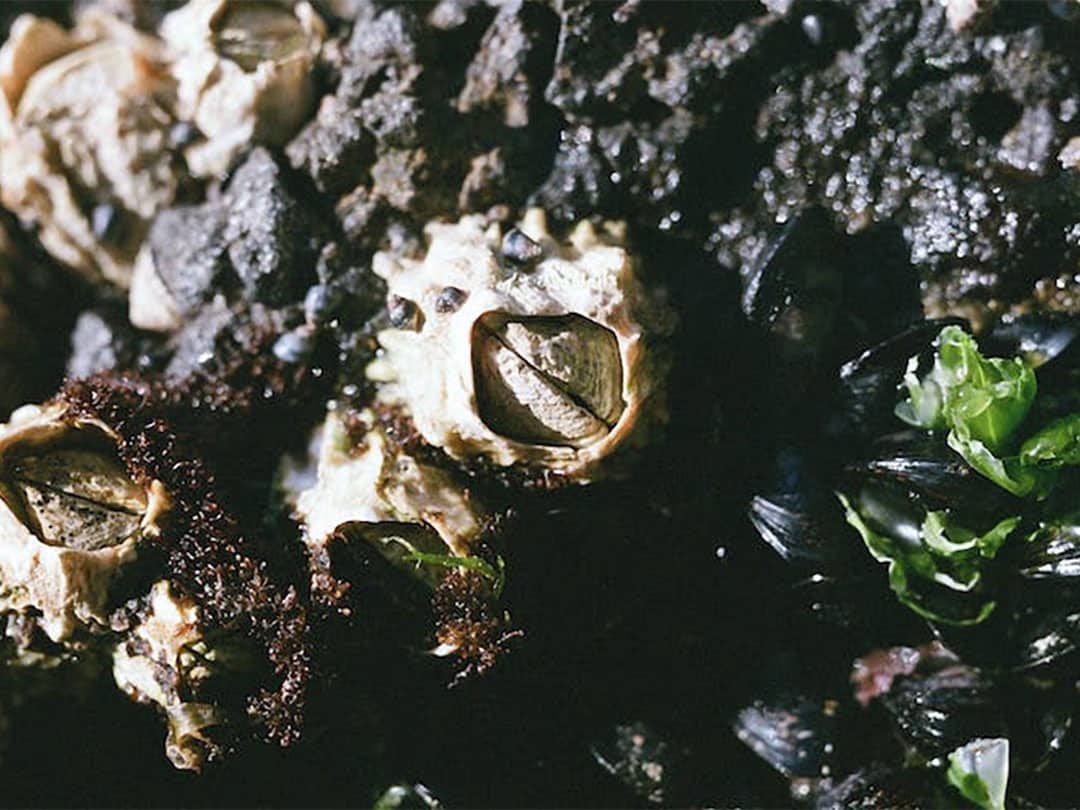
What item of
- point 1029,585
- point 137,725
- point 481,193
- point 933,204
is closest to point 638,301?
point 481,193

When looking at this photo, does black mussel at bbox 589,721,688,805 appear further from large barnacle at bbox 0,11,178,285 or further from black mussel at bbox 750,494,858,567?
large barnacle at bbox 0,11,178,285

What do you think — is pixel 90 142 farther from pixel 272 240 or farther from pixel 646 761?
pixel 646 761

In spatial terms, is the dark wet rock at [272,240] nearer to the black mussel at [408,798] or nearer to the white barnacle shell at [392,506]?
the white barnacle shell at [392,506]

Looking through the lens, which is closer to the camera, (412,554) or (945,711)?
(412,554)

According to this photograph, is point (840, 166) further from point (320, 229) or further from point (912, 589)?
point (320, 229)

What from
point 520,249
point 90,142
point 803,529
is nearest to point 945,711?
point 803,529

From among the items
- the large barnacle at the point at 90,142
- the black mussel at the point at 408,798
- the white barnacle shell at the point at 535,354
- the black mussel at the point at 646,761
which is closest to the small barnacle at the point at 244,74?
the large barnacle at the point at 90,142
